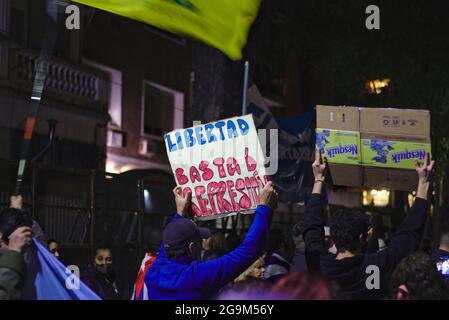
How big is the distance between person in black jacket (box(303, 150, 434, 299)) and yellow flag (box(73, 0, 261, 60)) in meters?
1.76

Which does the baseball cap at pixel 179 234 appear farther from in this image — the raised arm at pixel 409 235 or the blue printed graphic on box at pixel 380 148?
the blue printed graphic on box at pixel 380 148

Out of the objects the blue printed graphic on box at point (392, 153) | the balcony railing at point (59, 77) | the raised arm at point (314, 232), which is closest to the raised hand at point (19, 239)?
the raised arm at point (314, 232)

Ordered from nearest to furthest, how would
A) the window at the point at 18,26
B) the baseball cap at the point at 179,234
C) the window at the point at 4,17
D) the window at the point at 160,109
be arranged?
the baseball cap at the point at 179,234 → the window at the point at 4,17 → the window at the point at 18,26 → the window at the point at 160,109

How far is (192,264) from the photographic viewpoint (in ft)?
14.9

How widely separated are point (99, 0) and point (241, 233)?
22.2 ft

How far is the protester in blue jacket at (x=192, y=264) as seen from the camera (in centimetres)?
448

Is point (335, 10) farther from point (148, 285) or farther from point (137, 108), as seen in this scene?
point (148, 285)

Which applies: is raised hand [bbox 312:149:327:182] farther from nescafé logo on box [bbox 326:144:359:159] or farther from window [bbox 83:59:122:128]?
window [bbox 83:59:122:128]

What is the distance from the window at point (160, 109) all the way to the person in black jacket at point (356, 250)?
1713cm

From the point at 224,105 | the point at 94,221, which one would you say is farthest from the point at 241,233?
the point at 94,221

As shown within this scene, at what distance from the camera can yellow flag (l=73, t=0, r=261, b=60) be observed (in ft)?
19.7

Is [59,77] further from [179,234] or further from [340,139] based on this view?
[179,234]

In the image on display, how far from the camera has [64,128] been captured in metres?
17.7

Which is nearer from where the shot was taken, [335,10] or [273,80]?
[335,10]
